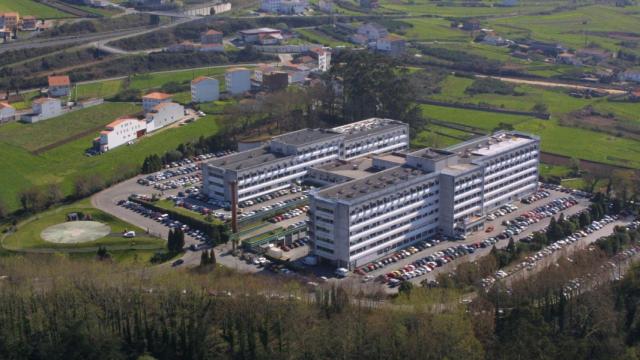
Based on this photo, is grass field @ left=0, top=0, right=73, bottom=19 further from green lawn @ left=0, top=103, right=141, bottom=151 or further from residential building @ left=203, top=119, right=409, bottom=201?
residential building @ left=203, top=119, right=409, bottom=201

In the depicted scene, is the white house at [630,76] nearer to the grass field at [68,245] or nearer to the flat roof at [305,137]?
the flat roof at [305,137]

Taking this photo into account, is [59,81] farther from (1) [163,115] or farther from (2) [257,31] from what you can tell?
(2) [257,31]

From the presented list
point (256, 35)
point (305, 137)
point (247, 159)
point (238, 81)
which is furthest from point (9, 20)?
point (247, 159)

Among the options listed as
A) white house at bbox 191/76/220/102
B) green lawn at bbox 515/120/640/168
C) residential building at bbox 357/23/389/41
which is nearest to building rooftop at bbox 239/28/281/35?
residential building at bbox 357/23/389/41

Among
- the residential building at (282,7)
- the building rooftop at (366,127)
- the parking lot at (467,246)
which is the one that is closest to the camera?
the parking lot at (467,246)

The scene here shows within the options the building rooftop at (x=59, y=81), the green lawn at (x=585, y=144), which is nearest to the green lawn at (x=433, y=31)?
the green lawn at (x=585, y=144)
